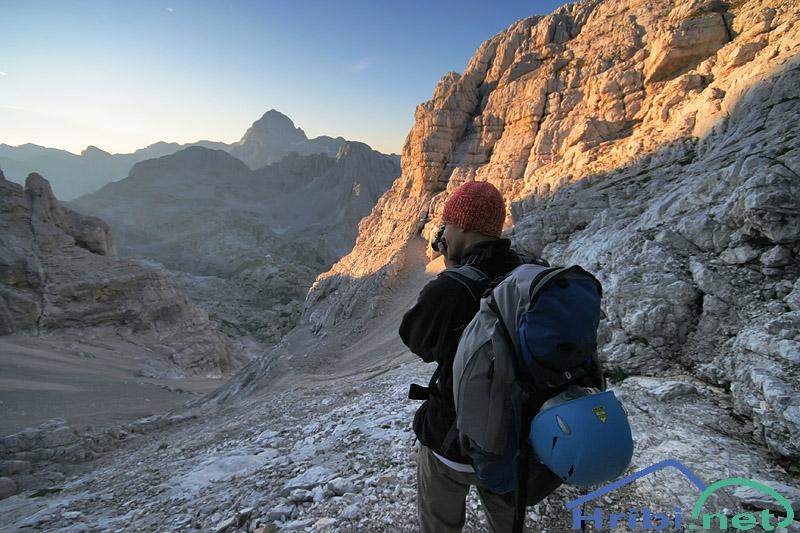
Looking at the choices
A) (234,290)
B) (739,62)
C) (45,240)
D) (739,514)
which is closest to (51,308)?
(45,240)

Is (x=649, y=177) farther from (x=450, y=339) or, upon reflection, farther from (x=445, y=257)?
(x=450, y=339)

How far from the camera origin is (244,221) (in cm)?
8512

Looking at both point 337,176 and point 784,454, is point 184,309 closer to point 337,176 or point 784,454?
point 784,454

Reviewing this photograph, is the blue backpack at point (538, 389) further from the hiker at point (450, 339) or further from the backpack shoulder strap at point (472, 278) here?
the hiker at point (450, 339)

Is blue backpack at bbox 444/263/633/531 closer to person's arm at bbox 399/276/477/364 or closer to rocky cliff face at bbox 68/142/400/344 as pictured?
person's arm at bbox 399/276/477/364

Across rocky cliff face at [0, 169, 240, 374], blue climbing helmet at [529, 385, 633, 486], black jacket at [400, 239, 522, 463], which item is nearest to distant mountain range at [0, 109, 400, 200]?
rocky cliff face at [0, 169, 240, 374]

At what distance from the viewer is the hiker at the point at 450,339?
7.37 feet

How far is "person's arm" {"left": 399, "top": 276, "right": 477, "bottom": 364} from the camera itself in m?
2.22

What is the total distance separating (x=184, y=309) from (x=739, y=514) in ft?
118

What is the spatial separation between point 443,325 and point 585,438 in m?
0.89

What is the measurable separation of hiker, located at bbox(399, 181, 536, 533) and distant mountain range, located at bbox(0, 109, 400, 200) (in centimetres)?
16306

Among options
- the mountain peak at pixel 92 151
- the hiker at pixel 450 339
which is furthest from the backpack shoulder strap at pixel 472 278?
the mountain peak at pixel 92 151

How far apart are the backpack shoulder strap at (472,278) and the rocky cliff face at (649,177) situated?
144 inches

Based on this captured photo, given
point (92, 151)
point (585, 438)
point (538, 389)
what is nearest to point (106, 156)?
point (92, 151)
